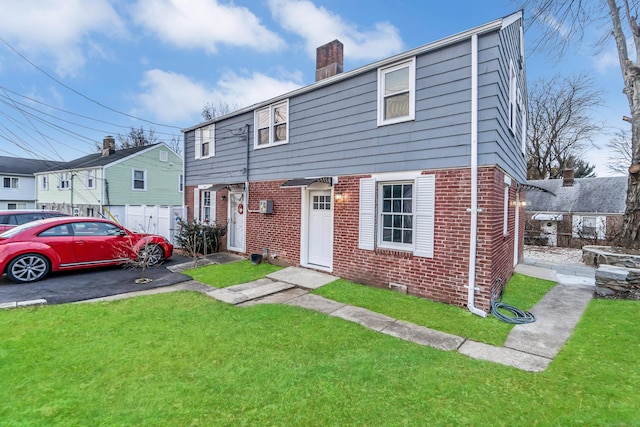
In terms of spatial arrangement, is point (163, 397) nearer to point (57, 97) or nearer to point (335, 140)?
point (335, 140)

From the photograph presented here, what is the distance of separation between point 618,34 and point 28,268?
19.1 m

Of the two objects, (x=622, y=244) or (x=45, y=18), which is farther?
(x=45, y=18)

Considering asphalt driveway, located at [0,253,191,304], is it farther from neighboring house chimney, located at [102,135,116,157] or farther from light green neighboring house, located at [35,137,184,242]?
neighboring house chimney, located at [102,135,116,157]

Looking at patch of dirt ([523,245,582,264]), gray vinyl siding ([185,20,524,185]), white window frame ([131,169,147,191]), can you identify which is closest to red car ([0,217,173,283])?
gray vinyl siding ([185,20,524,185])

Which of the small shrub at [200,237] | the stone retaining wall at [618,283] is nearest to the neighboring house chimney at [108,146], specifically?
the small shrub at [200,237]

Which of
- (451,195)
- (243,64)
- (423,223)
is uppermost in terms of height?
(243,64)

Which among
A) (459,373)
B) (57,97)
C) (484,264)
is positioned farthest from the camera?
(57,97)

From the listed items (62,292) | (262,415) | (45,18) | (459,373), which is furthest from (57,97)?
(459,373)

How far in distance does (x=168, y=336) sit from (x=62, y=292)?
374cm

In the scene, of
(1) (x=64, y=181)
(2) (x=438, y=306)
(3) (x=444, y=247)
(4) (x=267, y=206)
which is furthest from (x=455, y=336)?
(1) (x=64, y=181)

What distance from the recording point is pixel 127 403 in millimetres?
2719

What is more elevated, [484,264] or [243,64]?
[243,64]

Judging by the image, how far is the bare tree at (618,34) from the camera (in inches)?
388

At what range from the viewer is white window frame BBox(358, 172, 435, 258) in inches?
240
